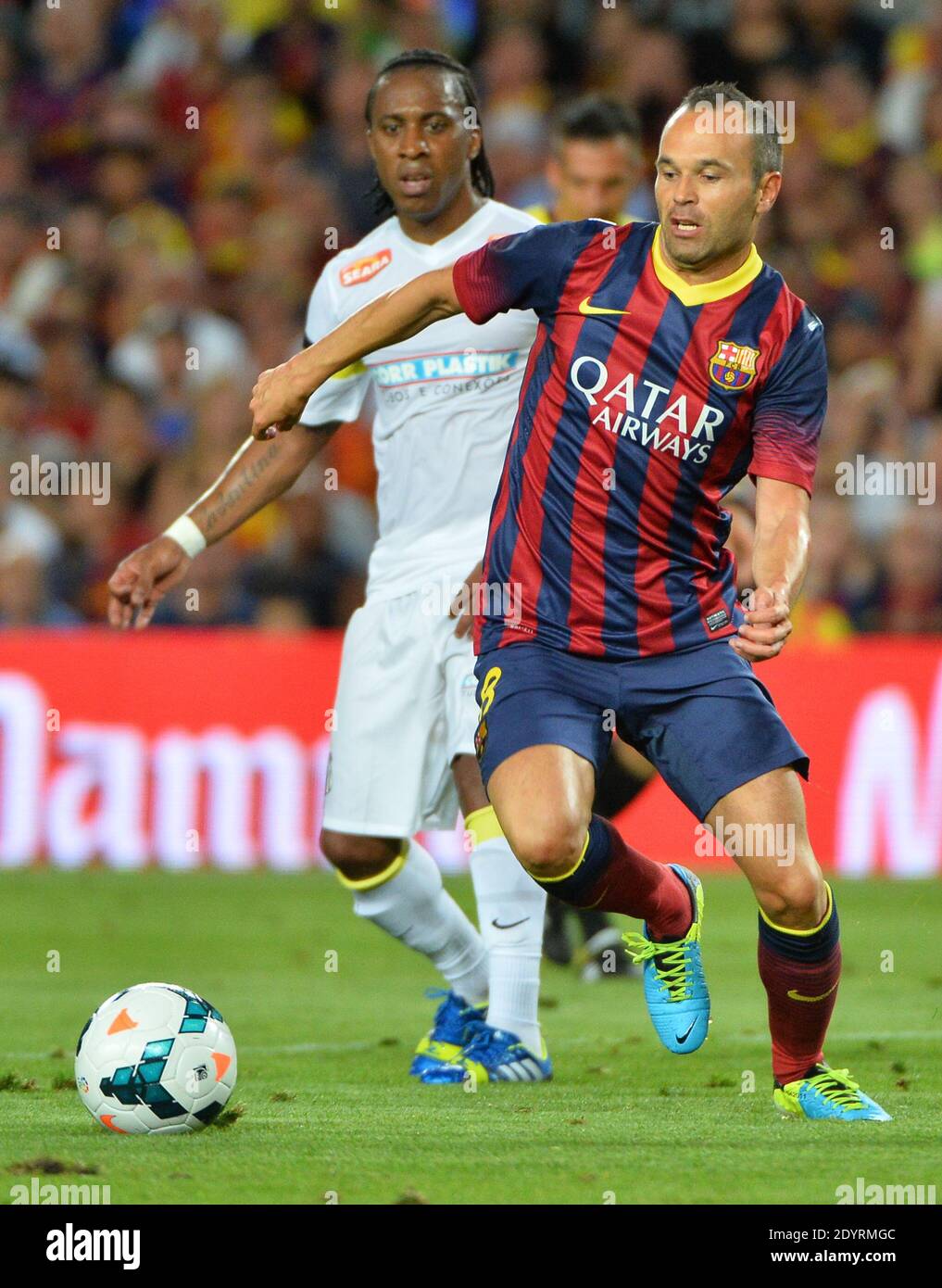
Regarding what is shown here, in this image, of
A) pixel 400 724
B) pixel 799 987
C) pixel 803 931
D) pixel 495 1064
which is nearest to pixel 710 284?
pixel 803 931

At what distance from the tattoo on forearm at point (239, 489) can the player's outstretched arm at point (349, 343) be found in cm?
98

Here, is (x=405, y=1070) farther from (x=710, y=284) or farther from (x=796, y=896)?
(x=710, y=284)

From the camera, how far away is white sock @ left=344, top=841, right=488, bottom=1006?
596cm

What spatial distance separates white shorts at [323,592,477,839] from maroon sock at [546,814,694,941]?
94 centimetres

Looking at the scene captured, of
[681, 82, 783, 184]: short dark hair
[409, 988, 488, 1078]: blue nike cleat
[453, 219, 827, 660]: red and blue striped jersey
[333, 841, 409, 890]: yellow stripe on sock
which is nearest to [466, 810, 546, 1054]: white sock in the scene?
[409, 988, 488, 1078]: blue nike cleat

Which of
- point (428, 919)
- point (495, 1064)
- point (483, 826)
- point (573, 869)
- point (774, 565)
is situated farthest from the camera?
point (428, 919)

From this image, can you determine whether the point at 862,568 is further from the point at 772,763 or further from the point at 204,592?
the point at 772,763

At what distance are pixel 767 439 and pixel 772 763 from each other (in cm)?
72

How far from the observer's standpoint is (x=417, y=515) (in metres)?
6.05

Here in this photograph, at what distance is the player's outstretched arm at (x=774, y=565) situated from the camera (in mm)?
4262

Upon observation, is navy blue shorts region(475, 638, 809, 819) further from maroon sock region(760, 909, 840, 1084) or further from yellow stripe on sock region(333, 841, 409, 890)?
yellow stripe on sock region(333, 841, 409, 890)

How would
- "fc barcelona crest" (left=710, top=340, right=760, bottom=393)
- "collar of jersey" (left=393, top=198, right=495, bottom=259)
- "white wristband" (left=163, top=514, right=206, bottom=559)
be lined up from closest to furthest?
"fc barcelona crest" (left=710, top=340, right=760, bottom=393) < "white wristband" (left=163, top=514, right=206, bottom=559) < "collar of jersey" (left=393, top=198, right=495, bottom=259)

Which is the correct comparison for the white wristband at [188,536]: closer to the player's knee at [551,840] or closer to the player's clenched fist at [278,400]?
the player's clenched fist at [278,400]

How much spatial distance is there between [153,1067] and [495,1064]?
120 cm
